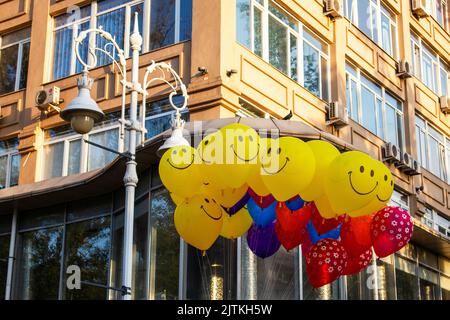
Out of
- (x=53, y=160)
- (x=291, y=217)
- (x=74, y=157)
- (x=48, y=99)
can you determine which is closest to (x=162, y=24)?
(x=48, y=99)

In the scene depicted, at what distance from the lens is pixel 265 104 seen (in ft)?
60.4

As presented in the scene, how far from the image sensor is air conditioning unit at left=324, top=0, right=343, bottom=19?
2159 cm

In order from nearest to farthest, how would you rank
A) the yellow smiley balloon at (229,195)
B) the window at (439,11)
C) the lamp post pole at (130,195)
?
the yellow smiley balloon at (229,195) < the lamp post pole at (130,195) < the window at (439,11)

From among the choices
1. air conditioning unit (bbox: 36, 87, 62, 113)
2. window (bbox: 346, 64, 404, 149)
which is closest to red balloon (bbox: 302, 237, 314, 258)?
air conditioning unit (bbox: 36, 87, 62, 113)

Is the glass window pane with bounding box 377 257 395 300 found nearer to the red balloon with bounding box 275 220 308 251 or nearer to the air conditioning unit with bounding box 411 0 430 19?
the red balloon with bounding box 275 220 308 251

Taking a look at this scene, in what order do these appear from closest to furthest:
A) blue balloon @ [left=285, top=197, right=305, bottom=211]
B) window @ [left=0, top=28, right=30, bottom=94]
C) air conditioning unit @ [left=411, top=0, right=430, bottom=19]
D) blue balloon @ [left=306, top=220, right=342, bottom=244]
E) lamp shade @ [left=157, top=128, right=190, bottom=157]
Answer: blue balloon @ [left=285, top=197, right=305, bottom=211] < blue balloon @ [left=306, top=220, right=342, bottom=244] < lamp shade @ [left=157, top=128, right=190, bottom=157] < window @ [left=0, top=28, right=30, bottom=94] < air conditioning unit @ [left=411, top=0, right=430, bottom=19]

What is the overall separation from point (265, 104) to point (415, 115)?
929cm

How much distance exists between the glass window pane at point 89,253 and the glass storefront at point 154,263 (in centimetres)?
2

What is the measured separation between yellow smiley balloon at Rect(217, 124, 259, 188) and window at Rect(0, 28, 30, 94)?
464 inches

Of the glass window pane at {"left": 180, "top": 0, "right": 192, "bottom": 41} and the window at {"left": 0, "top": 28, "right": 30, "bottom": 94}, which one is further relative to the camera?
the window at {"left": 0, "top": 28, "right": 30, "bottom": 94}

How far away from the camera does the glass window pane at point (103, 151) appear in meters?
19.2

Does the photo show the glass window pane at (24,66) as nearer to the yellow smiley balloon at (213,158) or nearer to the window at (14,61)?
the window at (14,61)

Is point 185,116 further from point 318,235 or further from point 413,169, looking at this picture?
point 413,169

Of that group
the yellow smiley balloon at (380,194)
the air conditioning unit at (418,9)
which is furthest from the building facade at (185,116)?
the yellow smiley balloon at (380,194)
